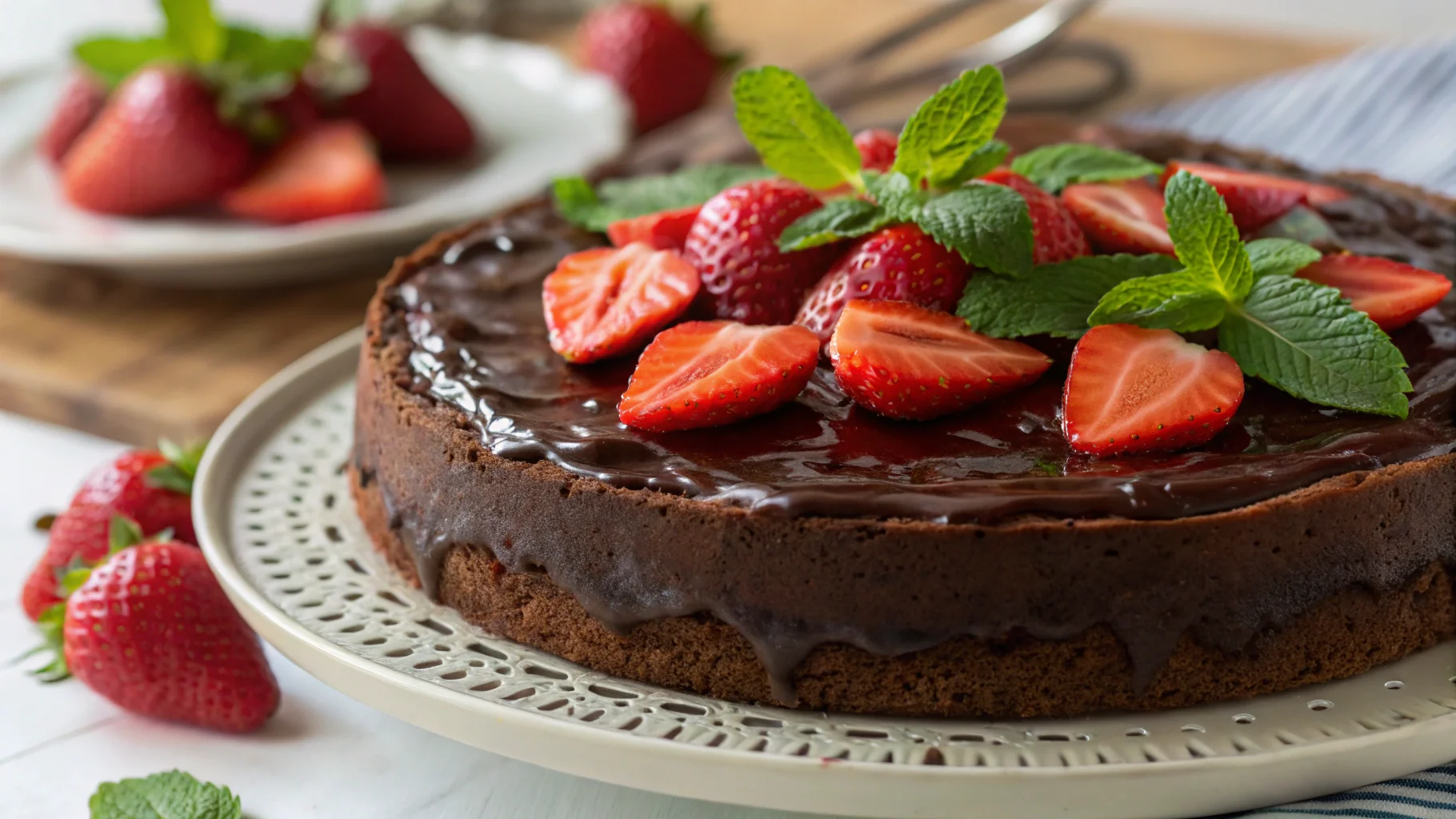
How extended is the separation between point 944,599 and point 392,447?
0.89m

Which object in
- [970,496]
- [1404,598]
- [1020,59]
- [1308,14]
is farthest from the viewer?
[1308,14]

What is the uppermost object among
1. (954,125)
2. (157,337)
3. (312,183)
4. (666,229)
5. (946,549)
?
(954,125)

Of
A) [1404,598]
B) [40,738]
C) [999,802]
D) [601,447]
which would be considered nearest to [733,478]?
[601,447]

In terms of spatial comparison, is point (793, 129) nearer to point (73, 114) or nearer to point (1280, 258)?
point (1280, 258)

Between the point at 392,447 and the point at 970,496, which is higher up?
the point at 970,496

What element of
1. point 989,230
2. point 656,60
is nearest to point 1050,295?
point 989,230

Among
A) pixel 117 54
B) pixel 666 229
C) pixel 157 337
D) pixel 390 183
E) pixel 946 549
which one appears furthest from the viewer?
pixel 390 183

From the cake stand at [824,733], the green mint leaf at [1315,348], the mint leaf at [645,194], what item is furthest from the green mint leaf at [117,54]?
the green mint leaf at [1315,348]

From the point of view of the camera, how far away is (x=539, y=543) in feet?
6.80

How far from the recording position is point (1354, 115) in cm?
431

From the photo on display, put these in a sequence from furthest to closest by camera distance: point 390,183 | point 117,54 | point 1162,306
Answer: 1. point 390,183
2. point 117,54
3. point 1162,306

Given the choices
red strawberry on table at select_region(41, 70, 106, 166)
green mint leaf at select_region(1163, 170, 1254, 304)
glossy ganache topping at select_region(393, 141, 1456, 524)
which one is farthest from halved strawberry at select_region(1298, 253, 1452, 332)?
red strawberry on table at select_region(41, 70, 106, 166)

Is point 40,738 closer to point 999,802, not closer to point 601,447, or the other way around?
point 601,447

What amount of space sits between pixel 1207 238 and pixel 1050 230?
25 cm
